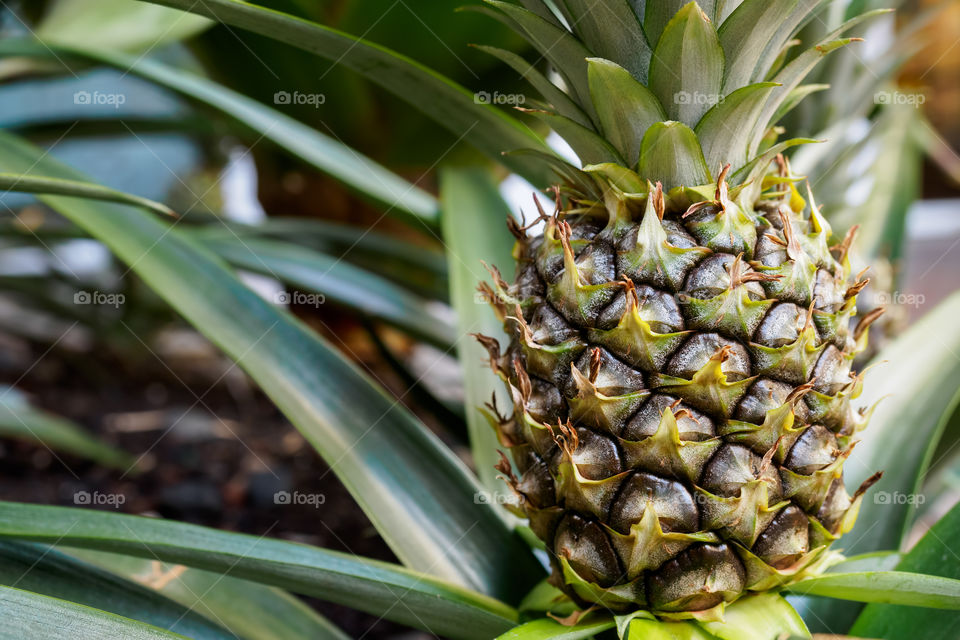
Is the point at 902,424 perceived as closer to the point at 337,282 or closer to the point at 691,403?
the point at 691,403

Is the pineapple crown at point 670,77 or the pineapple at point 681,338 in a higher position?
the pineapple crown at point 670,77

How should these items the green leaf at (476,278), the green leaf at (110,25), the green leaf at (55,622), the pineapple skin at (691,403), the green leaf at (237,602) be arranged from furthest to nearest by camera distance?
the green leaf at (110,25) < the green leaf at (476,278) < the green leaf at (237,602) < the pineapple skin at (691,403) < the green leaf at (55,622)

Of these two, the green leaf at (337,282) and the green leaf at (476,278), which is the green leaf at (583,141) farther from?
the green leaf at (337,282)

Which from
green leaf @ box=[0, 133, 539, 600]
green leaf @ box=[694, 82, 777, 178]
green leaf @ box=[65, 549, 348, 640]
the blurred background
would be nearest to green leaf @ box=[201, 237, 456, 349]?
the blurred background

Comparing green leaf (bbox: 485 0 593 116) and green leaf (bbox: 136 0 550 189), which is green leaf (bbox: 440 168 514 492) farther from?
green leaf (bbox: 485 0 593 116)

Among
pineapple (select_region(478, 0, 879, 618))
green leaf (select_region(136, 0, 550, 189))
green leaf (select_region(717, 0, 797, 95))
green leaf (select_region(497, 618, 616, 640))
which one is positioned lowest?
green leaf (select_region(497, 618, 616, 640))

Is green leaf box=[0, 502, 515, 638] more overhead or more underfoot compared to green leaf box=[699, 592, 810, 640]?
more overhead

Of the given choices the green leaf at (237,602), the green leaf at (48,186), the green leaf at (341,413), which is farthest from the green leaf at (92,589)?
the green leaf at (48,186)

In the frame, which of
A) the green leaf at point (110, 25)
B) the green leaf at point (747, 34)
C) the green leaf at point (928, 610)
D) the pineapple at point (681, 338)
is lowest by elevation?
the green leaf at point (928, 610)
